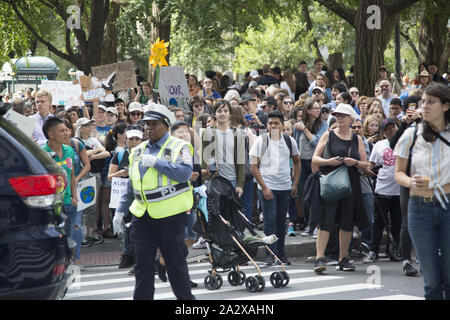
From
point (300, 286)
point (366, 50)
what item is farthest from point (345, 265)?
point (366, 50)

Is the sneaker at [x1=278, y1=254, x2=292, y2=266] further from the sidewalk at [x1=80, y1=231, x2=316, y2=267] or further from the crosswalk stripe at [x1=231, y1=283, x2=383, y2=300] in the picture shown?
the crosswalk stripe at [x1=231, y1=283, x2=383, y2=300]

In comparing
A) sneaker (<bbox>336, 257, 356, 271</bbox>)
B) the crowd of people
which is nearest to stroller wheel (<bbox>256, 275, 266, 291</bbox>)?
the crowd of people

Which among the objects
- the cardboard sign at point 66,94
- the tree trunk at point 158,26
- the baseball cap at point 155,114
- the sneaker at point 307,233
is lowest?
the sneaker at point 307,233

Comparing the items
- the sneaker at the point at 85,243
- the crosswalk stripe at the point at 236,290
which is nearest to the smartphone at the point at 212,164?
the crosswalk stripe at the point at 236,290

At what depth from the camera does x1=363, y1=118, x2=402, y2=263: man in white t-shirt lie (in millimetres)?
11125

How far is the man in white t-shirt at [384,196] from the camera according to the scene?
36.5 ft

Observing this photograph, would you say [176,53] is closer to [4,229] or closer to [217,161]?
[217,161]

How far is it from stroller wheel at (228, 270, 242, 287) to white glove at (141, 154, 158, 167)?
2841 mm

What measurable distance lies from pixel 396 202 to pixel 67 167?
4593 millimetres

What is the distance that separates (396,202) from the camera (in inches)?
440

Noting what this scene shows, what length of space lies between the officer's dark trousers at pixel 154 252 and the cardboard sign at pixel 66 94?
25.1 ft

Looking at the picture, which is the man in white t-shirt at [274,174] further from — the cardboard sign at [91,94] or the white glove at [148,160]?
the cardboard sign at [91,94]

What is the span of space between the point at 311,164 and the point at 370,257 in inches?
61.0
